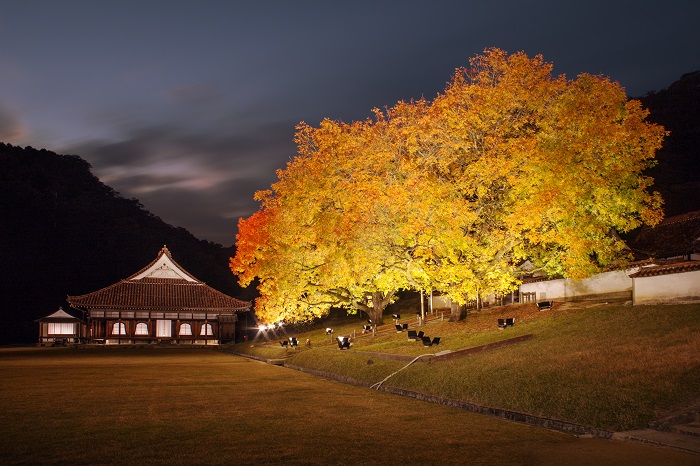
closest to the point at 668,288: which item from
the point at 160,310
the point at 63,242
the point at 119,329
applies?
the point at 160,310

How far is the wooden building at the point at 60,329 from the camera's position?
60281mm

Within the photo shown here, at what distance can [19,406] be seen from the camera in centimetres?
1523

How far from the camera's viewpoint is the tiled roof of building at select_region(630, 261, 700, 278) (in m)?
22.3

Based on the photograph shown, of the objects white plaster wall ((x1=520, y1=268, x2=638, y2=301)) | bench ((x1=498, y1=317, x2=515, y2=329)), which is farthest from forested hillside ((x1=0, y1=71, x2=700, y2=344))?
bench ((x1=498, y1=317, x2=515, y2=329))

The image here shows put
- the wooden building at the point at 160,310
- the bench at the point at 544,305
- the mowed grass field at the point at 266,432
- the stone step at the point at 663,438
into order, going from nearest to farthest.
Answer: the mowed grass field at the point at 266,432 → the stone step at the point at 663,438 → the bench at the point at 544,305 → the wooden building at the point at 160,310

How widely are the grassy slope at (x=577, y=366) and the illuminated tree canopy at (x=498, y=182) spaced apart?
307cm

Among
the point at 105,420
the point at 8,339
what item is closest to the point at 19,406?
the point at 105,420

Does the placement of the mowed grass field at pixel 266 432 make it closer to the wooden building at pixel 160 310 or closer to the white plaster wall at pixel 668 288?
the white plaster wall at pixel 668 288

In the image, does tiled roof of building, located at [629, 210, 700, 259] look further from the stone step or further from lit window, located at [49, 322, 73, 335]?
lit window, located at [49, 322, 73, 335]

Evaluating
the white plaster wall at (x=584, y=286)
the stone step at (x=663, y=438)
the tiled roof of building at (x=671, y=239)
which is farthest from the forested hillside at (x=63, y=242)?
the stone step at (x=663, y=438)

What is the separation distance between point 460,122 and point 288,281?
1444 cm

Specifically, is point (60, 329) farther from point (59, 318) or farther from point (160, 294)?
point (160, 294)

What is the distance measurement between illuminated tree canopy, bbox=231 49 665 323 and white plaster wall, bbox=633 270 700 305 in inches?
97.0

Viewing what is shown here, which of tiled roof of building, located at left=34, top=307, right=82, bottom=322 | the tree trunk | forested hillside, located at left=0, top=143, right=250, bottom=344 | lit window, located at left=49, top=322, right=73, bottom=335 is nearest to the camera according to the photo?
the tree trunk
